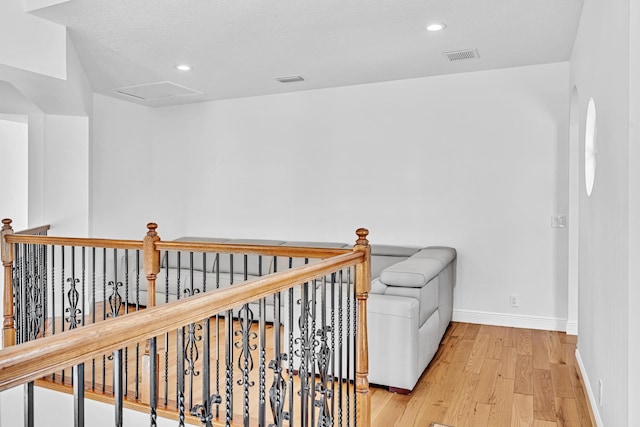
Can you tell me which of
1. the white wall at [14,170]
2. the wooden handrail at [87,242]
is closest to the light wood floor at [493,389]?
the wooden handrail at [87,242]

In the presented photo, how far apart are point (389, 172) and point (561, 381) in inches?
105

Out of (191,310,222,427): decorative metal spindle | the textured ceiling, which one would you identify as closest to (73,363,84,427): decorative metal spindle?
(191,310,222,427): decorative metal spindle

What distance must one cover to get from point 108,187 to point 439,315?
4.35 metres

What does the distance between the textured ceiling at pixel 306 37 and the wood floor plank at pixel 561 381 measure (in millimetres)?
2526

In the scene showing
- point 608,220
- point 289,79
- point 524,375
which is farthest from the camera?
point 289,79

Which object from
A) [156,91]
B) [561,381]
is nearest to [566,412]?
[561,381]

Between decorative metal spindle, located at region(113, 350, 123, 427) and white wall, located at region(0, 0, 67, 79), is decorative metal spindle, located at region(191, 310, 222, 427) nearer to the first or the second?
decorative metal spindle, located at region(113, 350, 123, 427)

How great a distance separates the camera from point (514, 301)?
4648mm

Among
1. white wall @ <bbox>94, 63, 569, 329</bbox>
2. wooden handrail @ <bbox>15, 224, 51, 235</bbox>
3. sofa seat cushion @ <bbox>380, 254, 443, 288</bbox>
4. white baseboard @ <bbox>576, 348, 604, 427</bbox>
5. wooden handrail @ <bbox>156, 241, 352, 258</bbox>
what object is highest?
white wall @ <bbox>94, 63, 569, 329</bbox>

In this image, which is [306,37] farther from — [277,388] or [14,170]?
[14,170]

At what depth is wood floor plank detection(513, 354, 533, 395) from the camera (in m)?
3.11

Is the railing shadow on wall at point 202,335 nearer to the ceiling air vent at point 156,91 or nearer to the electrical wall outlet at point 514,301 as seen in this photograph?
→ the ceiling air vent at point 156,91

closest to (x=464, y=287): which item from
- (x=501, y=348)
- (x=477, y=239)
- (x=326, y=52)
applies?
(x=477, y=239)

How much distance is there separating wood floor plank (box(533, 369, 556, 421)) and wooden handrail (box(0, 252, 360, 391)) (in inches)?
82.2
